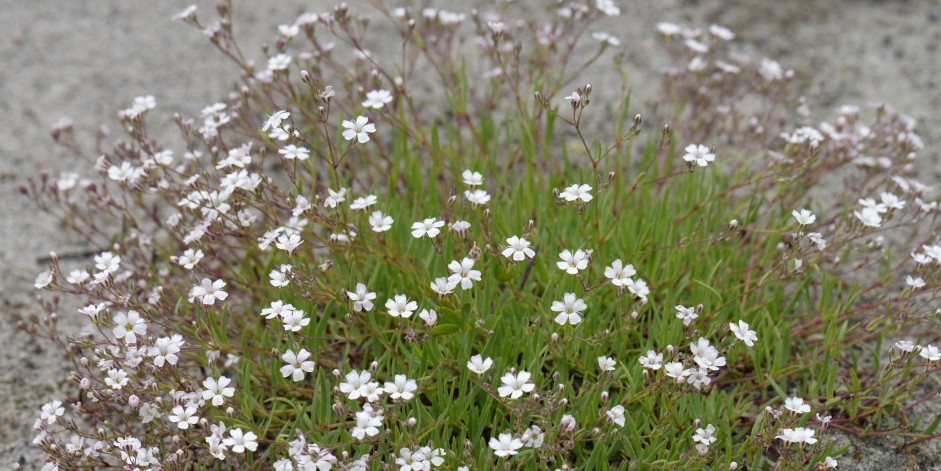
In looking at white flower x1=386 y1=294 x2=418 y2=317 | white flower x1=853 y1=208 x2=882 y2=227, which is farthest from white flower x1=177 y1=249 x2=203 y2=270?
white flower x1=853 y1=208 x2=882 y2=227

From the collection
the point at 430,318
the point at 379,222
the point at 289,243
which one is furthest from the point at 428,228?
the point at 289,243

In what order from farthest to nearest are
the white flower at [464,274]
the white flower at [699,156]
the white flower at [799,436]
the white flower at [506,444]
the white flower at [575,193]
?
1. the white flower at [699,156]
2. the white flower at [575,193]
3. the white flower at [464,274]
4. the white flower at [799,436]
5. the white flower at [506,444]

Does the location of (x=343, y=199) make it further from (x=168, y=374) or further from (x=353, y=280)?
(x=168, y=374)

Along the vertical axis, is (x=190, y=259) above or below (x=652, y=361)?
above

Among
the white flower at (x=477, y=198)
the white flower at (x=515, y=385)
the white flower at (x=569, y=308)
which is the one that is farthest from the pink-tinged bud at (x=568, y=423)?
the white flower at (x=477, y=198)

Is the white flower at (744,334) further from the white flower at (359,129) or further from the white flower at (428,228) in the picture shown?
the white flower at (359,129)

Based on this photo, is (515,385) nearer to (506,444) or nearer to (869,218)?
(506,444)
